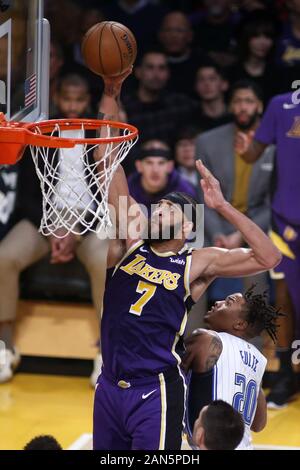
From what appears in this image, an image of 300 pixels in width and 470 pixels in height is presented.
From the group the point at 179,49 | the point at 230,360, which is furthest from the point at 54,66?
the point at 230,360

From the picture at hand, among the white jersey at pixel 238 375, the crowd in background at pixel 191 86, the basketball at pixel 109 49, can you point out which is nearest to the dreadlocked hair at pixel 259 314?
the white jersey at pixel 238 375

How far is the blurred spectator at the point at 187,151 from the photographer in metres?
7.59

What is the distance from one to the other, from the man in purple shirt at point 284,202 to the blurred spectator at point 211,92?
843 mm

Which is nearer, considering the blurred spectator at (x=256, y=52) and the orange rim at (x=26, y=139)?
the orange rim at (x=26, y=139)

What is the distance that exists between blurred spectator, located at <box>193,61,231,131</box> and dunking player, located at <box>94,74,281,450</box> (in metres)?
2.97

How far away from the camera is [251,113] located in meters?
7.25

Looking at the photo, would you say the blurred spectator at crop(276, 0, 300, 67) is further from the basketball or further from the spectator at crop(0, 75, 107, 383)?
the basketball

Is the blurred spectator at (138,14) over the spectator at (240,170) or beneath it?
over

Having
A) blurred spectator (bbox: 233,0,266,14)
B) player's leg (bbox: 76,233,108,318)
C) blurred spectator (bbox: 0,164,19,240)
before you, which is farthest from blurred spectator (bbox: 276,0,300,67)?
blurred spectator (bbox: 0,164,19,240)

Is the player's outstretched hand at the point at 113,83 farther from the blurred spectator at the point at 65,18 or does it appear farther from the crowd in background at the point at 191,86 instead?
the blurred spectator at the point at 65,18

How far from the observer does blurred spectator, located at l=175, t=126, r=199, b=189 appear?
7.59 m

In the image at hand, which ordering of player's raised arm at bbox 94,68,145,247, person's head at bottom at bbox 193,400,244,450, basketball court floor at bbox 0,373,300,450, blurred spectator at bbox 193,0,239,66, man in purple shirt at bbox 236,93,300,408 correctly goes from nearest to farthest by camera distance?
person's head at bottom at bbox 193,400,244,450 < player's raised arm at bbox 94,68,145,247 < basketball court floor at bbox 0,373,300,450 < man in purple shirt at bbox 236,93,300,408 < blurred spectator at bbox 193,0,239,66

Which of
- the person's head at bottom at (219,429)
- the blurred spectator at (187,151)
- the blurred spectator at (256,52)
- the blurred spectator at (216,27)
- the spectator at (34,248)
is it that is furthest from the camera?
the blurred spectator at (216,27)
